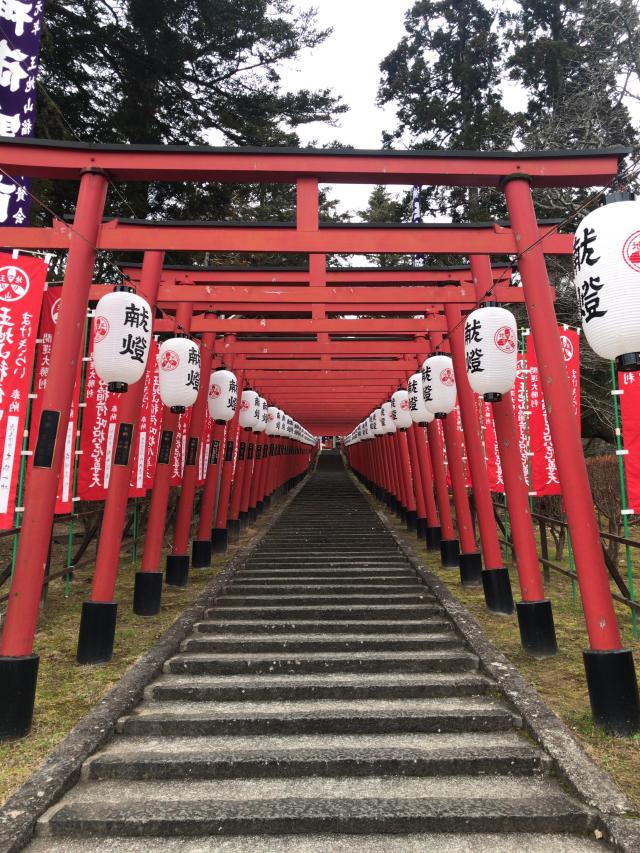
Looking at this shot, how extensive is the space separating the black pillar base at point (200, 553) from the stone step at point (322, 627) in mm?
4061

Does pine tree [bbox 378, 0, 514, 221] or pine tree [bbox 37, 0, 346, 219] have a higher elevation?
pine tree [bbox 378, 0, 514, 221]

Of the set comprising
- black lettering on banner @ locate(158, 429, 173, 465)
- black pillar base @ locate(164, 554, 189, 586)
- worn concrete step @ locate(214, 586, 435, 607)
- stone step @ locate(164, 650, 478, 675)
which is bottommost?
stone step @ locate(164, 650, 478, 675)

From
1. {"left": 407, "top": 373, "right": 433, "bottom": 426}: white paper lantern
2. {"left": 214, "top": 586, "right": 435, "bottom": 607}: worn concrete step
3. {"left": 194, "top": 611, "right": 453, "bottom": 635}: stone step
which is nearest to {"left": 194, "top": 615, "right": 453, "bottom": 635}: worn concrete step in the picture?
{"left": 194, "top": 611, "right": 453, "bottom": 635}: stone step

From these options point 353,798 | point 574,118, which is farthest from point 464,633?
point 574,118

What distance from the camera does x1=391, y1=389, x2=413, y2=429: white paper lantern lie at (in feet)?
41.5

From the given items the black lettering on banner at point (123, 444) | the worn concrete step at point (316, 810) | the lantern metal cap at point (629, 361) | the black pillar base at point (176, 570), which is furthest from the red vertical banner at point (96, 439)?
the lantern metal cap at point (629, 361)

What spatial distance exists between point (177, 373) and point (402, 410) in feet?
22.8

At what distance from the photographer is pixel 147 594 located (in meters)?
7.19

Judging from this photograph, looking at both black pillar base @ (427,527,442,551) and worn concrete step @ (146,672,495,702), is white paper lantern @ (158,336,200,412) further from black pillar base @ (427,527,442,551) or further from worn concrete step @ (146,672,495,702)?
black pillar base @ (427,527,442,551)

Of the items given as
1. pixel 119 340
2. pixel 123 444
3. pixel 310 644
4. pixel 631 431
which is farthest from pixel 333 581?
pixel 119 340

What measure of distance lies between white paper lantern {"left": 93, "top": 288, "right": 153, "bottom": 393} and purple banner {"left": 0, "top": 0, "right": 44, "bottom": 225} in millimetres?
2833

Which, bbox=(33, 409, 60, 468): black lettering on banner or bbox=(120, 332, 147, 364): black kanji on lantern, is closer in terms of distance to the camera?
bbox=(33, 409, 60, 468): black lettering on banner

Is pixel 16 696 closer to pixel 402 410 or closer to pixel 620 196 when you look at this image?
pixel 620 196

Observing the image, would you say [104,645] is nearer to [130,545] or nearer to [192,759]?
[192,759]
